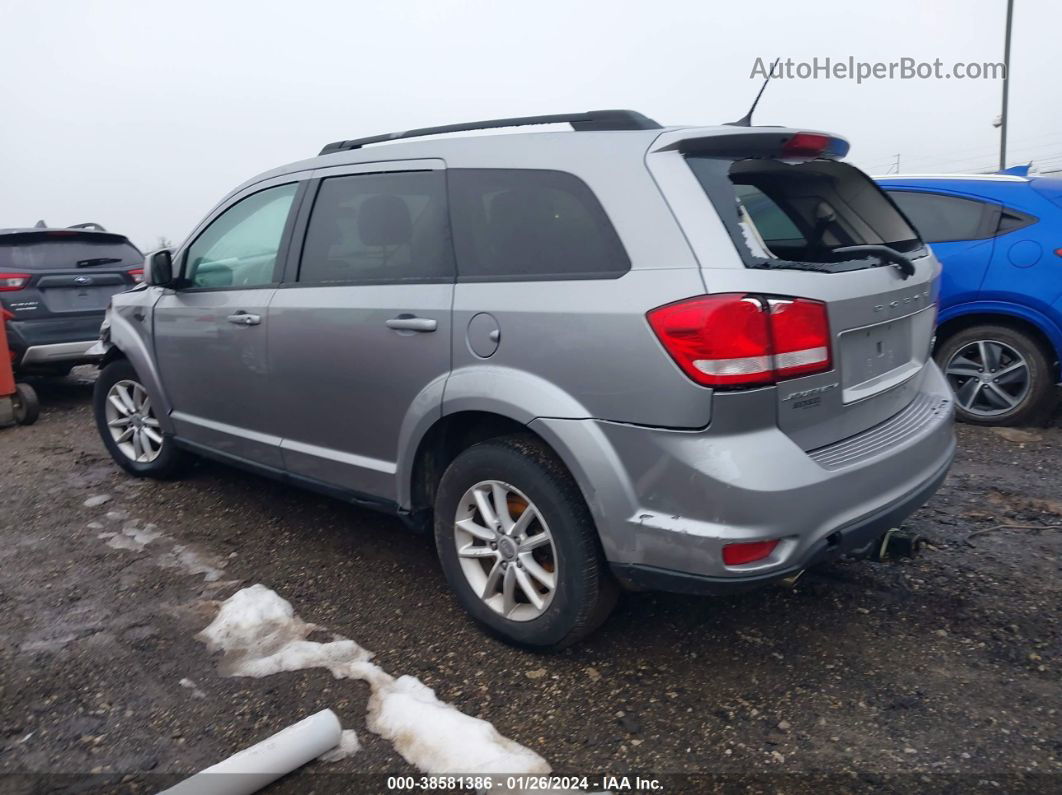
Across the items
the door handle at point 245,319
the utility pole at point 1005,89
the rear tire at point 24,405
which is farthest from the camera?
the utility pole at point 1005,89

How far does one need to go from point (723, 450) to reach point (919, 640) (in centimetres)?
124

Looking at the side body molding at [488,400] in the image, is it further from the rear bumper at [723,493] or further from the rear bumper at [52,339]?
the rear bumper at [52,339]

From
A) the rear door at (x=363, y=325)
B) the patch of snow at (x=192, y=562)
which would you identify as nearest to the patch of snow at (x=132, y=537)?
the patch of snow at (x=192, y=562)

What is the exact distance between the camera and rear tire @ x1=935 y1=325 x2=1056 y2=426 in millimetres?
5320

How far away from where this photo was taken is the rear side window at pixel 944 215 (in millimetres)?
5508

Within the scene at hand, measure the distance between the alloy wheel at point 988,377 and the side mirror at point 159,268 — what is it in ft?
15.4

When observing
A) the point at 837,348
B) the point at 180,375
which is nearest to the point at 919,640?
the point at 837,348

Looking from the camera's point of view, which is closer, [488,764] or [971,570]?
[488,764]

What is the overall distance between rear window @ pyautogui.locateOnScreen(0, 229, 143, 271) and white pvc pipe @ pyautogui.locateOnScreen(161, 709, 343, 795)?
20.7 feet

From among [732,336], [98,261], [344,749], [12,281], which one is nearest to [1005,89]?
[98,261]

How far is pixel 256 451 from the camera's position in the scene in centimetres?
399

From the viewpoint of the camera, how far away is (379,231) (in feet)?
11.2

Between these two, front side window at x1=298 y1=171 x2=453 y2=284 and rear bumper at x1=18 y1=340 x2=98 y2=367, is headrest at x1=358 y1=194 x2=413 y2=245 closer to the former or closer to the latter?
front side window at x1=298 y1=171 x2=453 y2=284

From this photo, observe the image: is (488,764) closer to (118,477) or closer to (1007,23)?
(118,477)
